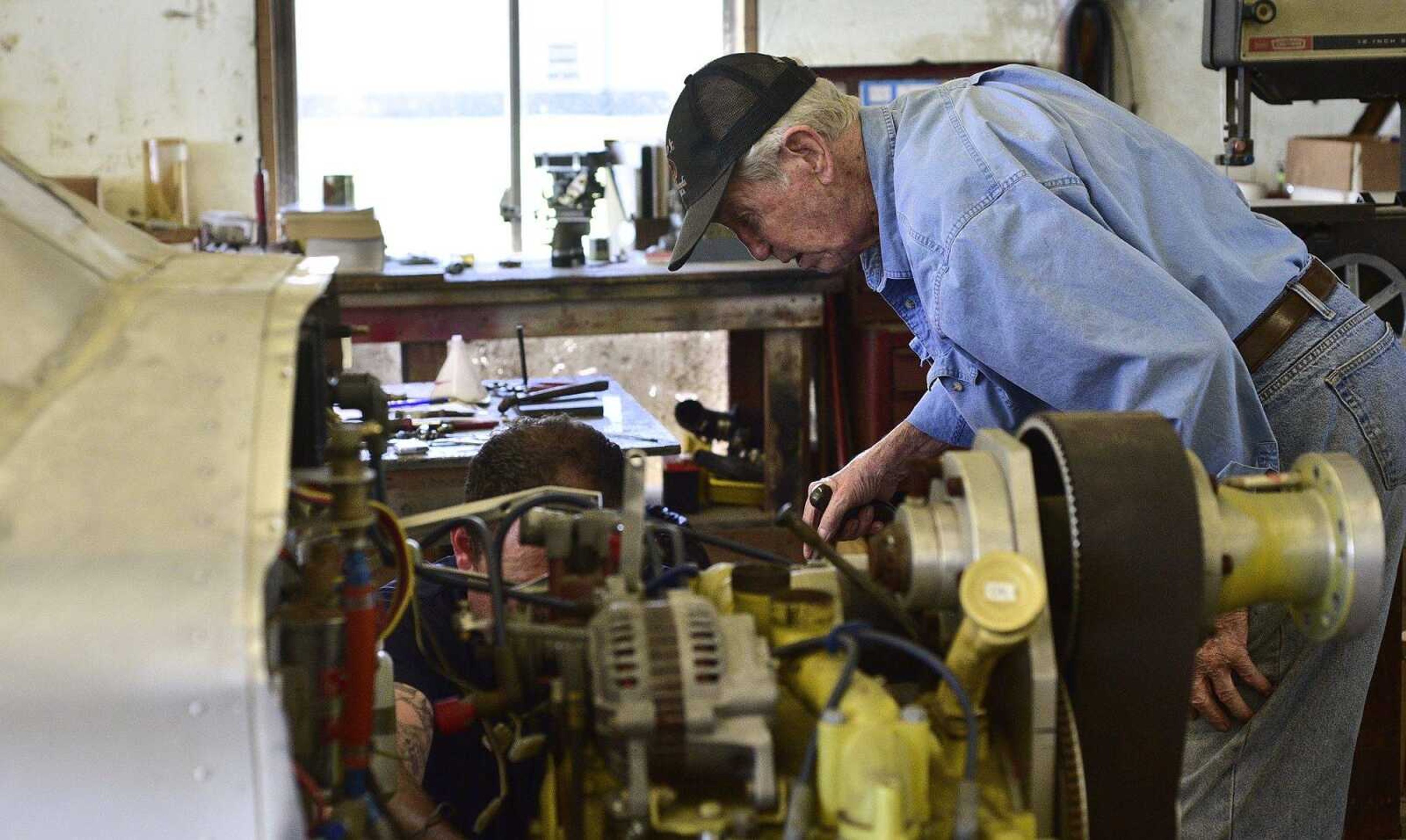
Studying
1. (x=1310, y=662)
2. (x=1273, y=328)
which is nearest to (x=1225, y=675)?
(x=1310, y=662)

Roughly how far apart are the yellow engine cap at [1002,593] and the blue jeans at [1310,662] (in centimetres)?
86

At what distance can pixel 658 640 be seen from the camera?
93 centimetres

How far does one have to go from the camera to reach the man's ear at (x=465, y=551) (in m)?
1.70

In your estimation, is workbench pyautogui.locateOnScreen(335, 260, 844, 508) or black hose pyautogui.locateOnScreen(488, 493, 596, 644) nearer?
black hose pyautogui.locateOnScreen(488, 493, 596, 644)

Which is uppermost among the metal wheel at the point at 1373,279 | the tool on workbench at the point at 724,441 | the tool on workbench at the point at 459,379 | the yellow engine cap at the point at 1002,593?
the metal wheel at the point at 1373,279

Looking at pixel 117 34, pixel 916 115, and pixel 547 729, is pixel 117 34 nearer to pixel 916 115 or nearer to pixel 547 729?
pixel 916 115

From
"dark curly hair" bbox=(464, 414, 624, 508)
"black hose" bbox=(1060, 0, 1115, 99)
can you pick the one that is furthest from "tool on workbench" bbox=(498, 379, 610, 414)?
"black hose" bbox=(1060, 0, 1115, 99)

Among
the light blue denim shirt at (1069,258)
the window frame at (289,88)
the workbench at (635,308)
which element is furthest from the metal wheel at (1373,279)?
the window frame at (289,88)

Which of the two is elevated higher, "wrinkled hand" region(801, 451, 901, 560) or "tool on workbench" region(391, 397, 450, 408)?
"wrinkled hand" region(801, 451, 901, 560)

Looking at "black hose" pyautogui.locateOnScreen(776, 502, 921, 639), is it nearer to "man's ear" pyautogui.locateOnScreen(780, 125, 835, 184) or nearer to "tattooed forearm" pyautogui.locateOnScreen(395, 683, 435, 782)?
"tattooed forearm" pyautogui.locateOnScreen(395, 683, 435, 782)

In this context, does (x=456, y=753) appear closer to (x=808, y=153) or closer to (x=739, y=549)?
(x=739, y=549)

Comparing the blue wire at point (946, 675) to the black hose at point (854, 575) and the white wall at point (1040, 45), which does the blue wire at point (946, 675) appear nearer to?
the black hose at point (854, 575)

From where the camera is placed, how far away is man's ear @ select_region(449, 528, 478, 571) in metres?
1.70

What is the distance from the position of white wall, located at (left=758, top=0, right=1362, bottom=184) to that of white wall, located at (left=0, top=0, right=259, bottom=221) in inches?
75.9
